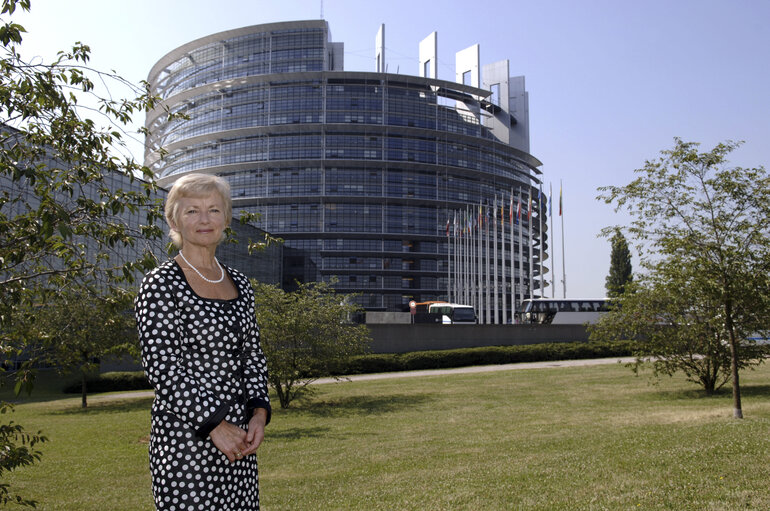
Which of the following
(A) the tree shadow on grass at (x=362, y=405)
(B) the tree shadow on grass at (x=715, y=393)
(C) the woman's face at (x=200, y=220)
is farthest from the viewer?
(B) the tree shadow on grass at (x=715, y=393)

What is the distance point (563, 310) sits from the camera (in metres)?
56.4

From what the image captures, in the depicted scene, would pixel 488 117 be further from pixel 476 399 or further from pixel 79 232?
pixel 79 232

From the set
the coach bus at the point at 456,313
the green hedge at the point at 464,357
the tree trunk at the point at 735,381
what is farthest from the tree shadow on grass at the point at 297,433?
the coach bus at the point at 456,313

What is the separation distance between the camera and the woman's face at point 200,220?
3.52m

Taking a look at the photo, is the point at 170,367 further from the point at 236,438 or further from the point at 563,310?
the point at 563,310

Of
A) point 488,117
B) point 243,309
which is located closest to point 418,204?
point 488,117

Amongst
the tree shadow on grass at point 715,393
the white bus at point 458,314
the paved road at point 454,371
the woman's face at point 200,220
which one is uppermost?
the woman's face at point 200,220

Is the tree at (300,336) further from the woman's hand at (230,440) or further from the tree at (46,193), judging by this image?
the woman's hand at (230,440)

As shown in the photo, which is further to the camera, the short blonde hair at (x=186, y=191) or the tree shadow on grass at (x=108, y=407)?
the tree shadow on grass at (x=108, y=407)

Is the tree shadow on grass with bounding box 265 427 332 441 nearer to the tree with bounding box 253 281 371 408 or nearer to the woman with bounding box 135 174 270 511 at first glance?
the tree with bounding box 253 281 371 408

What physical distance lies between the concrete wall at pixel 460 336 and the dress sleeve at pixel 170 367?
3536cm

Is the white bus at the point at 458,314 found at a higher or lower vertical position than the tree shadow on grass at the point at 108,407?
higher

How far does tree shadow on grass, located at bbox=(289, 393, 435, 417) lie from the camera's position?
2034 centimetres

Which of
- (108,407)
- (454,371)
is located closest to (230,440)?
(108,407)
